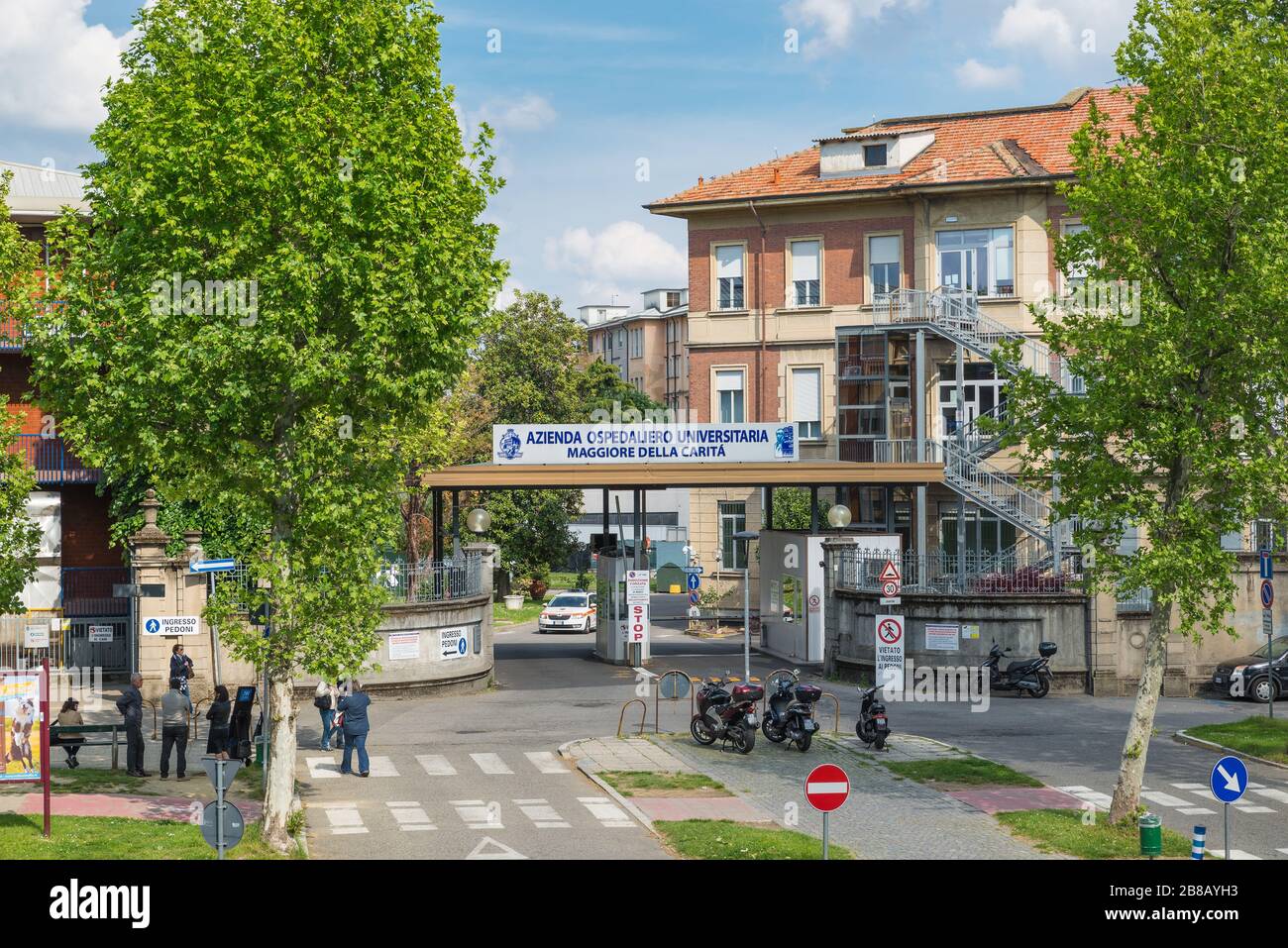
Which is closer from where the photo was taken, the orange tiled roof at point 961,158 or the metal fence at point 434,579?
the metal fence at point 434,579

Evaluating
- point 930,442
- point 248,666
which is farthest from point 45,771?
point 930,442

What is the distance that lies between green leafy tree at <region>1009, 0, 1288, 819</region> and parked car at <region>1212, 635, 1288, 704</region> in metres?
14.4

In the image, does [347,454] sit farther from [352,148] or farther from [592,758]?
[592,758]

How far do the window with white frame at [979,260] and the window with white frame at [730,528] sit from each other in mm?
12201

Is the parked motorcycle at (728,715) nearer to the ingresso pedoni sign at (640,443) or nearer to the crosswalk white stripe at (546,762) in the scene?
the crosswalk white stripe at (546,762)

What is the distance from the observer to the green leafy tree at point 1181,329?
19234 millimetres

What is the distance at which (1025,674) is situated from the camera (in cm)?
3262

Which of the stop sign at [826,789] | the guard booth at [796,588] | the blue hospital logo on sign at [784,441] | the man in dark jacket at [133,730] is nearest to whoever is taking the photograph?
the stop sign at [826,789]

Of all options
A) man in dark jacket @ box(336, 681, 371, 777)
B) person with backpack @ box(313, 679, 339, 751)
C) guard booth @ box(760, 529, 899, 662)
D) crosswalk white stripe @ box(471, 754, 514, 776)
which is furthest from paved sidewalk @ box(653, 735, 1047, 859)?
guard booth @ box(760, 529, 899, 662)

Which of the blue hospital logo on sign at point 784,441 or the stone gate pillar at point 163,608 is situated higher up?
the blue hospital logo on sign at point 784,441

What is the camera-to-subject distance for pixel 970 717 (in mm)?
29844

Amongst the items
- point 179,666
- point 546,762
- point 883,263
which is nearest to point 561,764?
point 546,762

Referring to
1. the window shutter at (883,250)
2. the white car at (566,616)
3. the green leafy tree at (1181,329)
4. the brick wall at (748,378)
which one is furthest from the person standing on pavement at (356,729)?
the window shutter at (883,250)

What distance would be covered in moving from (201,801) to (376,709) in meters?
10.1
